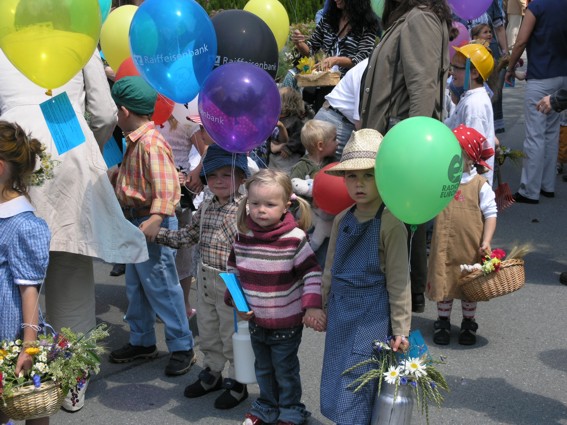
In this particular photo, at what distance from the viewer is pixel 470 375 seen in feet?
16.3

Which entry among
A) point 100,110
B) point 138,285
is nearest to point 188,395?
point 138,285

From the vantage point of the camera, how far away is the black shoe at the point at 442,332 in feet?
17.8

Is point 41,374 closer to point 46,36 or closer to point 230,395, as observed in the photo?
point 230,395

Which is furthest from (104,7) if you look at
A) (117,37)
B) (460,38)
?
(460,38)

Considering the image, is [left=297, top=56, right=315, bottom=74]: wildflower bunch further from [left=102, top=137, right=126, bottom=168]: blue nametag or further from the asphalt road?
the asphalt road

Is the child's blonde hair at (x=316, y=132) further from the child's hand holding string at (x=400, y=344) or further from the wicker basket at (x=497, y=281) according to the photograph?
the child's hand holding string at (x=400, y=344)

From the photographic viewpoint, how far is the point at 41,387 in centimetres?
354

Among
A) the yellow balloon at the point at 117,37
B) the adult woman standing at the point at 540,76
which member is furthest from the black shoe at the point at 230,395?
the adult woman standing at the point at 540,76

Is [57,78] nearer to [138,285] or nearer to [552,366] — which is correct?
[138,285]

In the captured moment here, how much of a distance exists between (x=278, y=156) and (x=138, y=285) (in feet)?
6.45

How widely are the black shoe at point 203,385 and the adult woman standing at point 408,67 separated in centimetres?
138

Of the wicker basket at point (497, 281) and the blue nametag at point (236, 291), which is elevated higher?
the blue nametag at point (236, 291)

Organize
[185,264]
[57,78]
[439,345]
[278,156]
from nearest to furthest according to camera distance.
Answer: [57,78] → [439,345] → [185,264] → [278,156]

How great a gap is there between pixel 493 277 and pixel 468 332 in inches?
20.7
